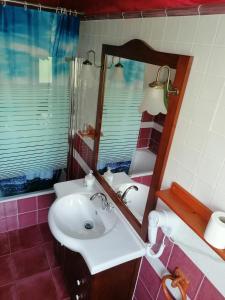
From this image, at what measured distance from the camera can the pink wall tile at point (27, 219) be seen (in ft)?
8.16

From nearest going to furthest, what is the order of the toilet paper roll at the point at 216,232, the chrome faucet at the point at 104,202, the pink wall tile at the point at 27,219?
the toilet paper roll at the point at 216,232 → the chrome faucet at the point at 104,202 → the pink wall tile at the point at 27,219

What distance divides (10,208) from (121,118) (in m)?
1.53

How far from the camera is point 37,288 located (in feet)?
6.49

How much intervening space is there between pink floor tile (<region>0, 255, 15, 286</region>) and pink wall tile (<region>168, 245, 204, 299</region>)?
1.51 m

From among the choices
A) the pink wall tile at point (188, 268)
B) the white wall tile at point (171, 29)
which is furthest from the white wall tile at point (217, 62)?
the pink wall tile at point (188, 268)

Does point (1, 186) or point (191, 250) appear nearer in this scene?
point (191, 250)

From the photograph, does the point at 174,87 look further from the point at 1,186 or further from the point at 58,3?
the point at 1,186

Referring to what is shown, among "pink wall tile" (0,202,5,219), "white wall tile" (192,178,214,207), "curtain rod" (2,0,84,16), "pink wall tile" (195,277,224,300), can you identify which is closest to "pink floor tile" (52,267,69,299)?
"pink wall tile" (0,202,5,219)

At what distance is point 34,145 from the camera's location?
7.78 feet

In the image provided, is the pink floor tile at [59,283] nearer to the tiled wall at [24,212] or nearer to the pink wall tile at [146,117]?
the tiled wall at [24,212]

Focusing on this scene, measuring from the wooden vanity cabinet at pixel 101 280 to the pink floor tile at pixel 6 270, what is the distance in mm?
633

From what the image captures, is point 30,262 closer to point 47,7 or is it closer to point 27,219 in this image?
point 27,219

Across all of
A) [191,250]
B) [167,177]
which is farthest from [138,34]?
[191,250]

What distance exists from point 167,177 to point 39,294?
1.55 m
